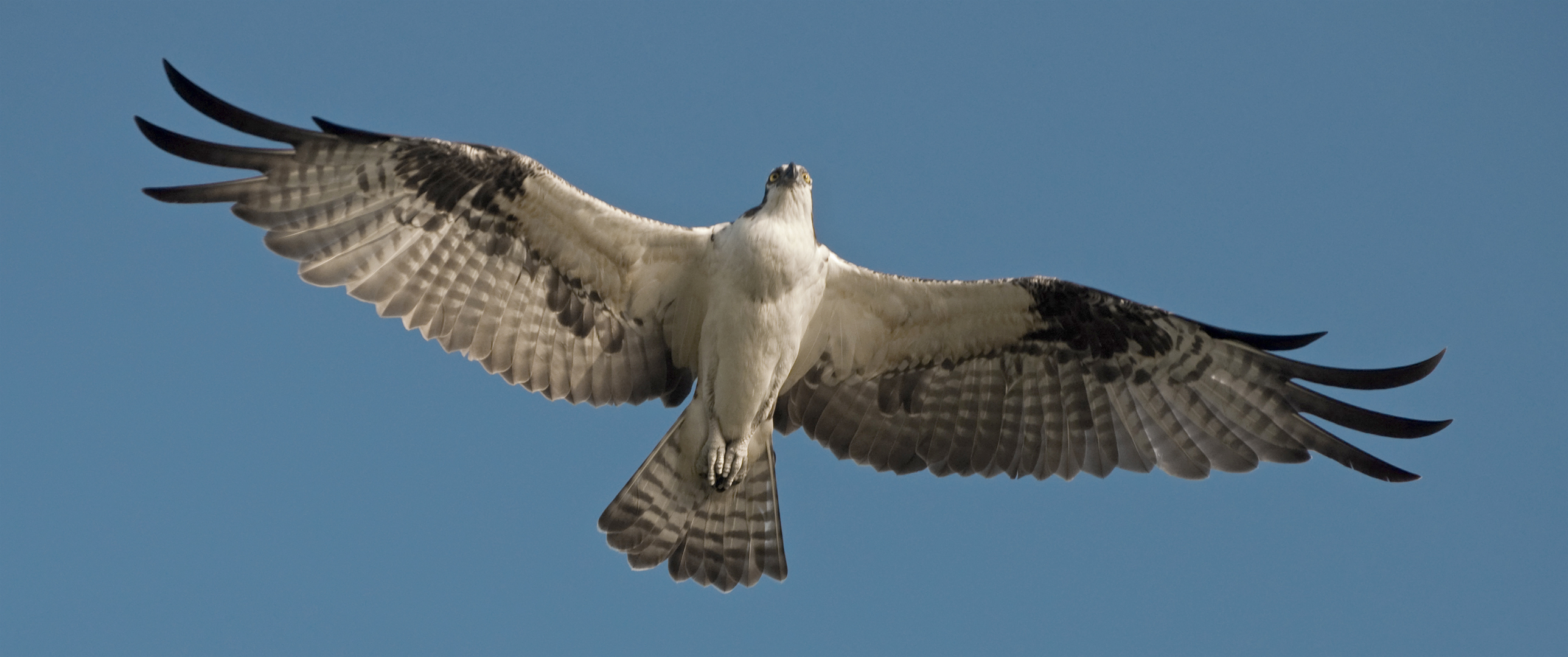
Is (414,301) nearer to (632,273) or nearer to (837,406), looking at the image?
(632,273)

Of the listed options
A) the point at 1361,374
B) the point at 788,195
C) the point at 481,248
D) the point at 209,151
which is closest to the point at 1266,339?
the point at 1361,374

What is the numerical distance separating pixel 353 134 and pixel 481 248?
1248 mm

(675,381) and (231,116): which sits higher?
(231,116)

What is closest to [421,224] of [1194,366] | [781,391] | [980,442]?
[781,391]

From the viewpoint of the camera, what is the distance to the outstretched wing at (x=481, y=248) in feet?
30.1

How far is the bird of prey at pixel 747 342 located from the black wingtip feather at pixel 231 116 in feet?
0.08

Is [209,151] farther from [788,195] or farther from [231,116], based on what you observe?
[788,195]

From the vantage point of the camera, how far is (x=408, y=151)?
927cm

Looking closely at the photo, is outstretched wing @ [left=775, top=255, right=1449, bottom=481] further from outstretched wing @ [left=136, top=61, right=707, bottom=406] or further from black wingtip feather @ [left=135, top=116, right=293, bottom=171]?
black wingtip feather @ [left=135, top=116, right=293, bottom=171]

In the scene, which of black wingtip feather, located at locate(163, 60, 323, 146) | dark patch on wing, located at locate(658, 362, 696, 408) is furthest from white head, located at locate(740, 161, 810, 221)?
black wingtip feather, located at locate(163, 60, 323, 146)

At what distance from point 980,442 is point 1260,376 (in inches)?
88.1

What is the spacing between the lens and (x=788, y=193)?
30.6 feet

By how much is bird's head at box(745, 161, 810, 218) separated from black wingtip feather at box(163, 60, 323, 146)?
3242mm

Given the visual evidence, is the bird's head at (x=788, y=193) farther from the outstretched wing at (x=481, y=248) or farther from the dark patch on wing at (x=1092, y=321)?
the dark patch on wing at (x=1092, y=321)
